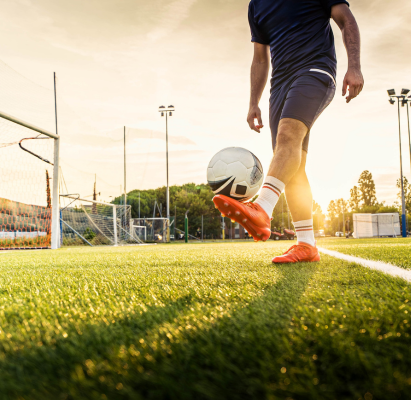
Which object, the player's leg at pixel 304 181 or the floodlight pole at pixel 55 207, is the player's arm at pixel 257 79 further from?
the floodlight pole at pixel 55 207

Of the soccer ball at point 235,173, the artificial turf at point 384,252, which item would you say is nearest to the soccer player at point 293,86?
the soccer ball at point 235,173

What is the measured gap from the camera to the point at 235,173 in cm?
311

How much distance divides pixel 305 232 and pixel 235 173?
0.97m

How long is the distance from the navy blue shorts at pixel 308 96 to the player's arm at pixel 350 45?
7.6 inches

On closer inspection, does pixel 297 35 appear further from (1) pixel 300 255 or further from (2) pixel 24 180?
(2) pixel 24 180

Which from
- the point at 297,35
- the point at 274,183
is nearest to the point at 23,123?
the point at 297,35

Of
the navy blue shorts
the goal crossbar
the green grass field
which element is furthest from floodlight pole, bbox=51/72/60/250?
the green grass field

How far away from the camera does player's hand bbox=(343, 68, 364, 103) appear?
2.77 m

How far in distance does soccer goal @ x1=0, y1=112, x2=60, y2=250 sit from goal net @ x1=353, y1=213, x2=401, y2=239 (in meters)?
35.3

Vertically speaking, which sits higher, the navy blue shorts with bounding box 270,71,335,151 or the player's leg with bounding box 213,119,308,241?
the navy blue shorts with bounding box 270,71,335,151

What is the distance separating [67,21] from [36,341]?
19.1 metres

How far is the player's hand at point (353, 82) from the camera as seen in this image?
2773 mm

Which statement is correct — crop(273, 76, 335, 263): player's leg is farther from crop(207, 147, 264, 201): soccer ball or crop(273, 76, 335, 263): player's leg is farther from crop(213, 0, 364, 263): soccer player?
crop(207, 147, 264, 201): soccer ball

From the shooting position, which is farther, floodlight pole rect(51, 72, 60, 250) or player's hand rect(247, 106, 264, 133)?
floodlight pole rect(51, 72, 60, 250)
